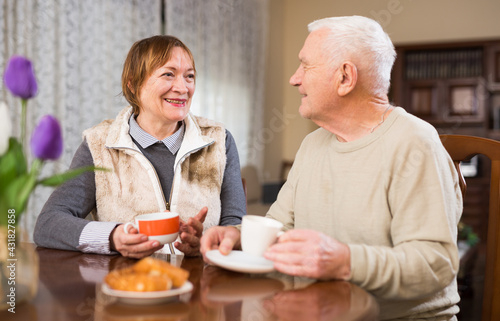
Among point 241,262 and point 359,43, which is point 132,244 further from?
point 359,43

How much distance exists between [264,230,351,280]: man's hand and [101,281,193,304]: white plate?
0.61 ft

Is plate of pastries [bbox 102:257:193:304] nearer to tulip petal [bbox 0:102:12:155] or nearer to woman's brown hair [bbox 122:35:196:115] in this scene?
tulip petal [bbox 0:102:12:155]

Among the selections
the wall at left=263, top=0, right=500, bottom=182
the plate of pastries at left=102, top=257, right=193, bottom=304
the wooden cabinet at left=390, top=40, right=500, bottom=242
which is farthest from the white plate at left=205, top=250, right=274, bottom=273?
the wall at left=263, top=0, right=500, bottom=182

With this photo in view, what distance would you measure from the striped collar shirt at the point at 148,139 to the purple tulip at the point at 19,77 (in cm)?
87

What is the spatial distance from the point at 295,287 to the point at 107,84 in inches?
115

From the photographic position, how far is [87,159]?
1547mm

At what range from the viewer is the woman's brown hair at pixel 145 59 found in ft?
5.54

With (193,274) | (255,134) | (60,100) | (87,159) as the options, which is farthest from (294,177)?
(255,134)

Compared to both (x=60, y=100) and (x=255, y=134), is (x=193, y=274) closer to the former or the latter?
(x=60, y=100)

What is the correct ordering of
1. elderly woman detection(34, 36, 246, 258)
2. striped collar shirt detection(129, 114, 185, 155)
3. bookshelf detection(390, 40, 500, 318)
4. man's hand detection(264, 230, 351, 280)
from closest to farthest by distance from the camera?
man's hand detection(264, 230, 351, 280) → elderly woman detection(34, 36, 246, 258) → striped collar shirt detection(129, 114, 185, 155) → bookshelf detection(390, 40, 500, 318)

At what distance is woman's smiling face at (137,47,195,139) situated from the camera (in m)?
1.69

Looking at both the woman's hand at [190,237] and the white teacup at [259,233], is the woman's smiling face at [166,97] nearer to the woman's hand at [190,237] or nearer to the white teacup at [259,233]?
the woman's hand at [190,237]

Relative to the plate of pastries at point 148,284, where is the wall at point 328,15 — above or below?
above

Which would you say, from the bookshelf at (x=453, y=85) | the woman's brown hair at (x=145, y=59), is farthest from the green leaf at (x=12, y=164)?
the bookshelf at (x=453, y=85)
